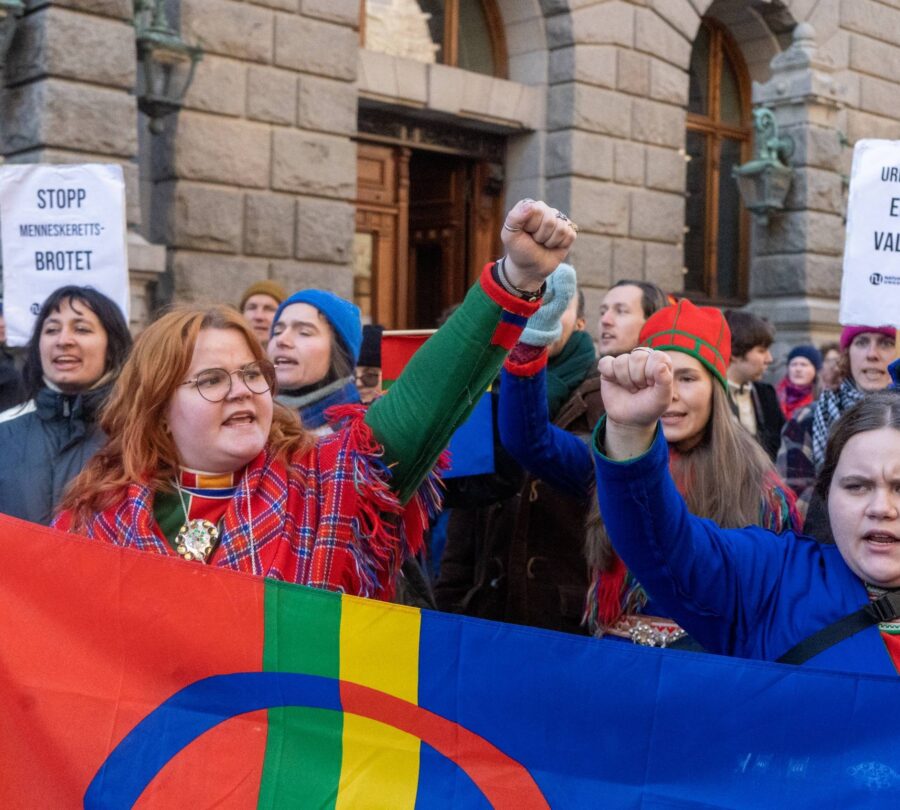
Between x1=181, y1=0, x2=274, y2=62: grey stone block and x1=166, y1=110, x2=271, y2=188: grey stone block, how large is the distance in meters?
0.44

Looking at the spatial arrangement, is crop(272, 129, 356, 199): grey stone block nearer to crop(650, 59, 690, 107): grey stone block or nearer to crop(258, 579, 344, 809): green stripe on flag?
crop(650, 59, 690, 107): grey stone block

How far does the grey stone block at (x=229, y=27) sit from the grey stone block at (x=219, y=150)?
44 centimetres

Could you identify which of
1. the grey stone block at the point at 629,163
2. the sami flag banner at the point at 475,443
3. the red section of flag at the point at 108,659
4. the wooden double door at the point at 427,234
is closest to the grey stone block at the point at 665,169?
the grey stone block at the point at 629,163

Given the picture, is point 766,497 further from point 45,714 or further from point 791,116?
point 791,116

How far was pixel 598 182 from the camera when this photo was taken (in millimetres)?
10391

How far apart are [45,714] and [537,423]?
137 cm

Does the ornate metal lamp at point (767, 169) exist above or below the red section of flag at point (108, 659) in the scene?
above

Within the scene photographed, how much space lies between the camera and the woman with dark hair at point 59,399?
3.35 m

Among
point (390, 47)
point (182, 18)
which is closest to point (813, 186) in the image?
point (390, 47)

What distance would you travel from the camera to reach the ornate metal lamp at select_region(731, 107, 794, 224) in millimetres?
12031

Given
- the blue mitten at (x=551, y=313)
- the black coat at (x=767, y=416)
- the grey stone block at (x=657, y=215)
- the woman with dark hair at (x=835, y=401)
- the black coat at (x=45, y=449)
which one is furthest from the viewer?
the grey stone block at (x=657, y=215)

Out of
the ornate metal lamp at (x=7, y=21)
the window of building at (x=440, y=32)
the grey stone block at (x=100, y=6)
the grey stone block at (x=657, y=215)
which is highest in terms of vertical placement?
the window of building at (x=440, y=32)

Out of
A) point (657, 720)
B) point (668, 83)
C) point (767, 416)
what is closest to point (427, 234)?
point (668, 83)

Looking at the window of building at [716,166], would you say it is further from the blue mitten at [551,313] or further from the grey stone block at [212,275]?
the blue mitten at [551,313]
